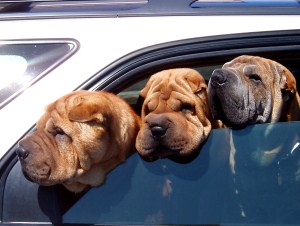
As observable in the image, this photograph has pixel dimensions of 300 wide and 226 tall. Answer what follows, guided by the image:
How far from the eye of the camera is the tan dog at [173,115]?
242 centimetres

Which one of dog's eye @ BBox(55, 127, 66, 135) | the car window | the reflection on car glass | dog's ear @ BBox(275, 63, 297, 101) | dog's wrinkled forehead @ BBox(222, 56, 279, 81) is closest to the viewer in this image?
the reflection on car glass

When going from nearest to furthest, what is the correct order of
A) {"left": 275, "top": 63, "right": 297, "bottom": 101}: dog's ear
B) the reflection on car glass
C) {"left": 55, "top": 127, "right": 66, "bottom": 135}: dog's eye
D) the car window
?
the reflection on car glass
{"left": 55, "top": 127, "right": 66, "bottom": 135}: dog's eye
the car window
{"left": 275, "top": 63, "right": 297, "bottom": 101}: dog's ear

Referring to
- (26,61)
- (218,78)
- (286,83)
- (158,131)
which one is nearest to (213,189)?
(158,131)

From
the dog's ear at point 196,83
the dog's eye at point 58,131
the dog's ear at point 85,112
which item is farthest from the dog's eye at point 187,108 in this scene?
the dog's eye at point 58,131

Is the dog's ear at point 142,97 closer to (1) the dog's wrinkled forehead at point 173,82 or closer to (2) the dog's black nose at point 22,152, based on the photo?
(1) the dog's wrinkled forehead at point 173,82

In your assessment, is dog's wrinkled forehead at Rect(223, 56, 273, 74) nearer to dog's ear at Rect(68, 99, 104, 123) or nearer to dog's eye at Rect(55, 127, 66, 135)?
dog's ear at Rect(68, 99, 104, 123)

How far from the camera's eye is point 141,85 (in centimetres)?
278

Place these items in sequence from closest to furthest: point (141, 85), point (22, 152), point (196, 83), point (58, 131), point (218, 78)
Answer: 1. point (22, 152)
2. point (58, 131)
3. point (218, 78)
4. point (196, 83)
5. point (141, 85)

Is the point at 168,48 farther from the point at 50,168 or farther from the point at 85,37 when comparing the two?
the point at 50,168

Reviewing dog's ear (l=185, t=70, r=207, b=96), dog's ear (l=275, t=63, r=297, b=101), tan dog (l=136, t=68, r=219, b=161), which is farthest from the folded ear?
dog's ear (l=275, t=63, r=297, b=101)

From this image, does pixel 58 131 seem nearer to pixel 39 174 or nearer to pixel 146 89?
pixel 39 174

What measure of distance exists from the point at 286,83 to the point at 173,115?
58cm

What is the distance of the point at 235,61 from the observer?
266 centimetres

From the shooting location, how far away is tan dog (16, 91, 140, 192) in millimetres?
2312
